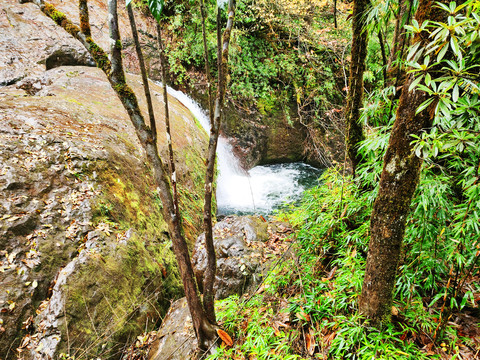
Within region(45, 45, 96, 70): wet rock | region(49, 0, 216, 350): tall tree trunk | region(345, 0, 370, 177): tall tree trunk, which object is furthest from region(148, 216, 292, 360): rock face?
region(45, 45, 96, 70): wet rock

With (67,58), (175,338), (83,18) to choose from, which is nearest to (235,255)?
(175,338)

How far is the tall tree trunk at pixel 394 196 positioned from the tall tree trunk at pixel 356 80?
4.43 ft

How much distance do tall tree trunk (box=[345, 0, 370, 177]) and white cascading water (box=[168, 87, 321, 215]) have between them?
4517mm

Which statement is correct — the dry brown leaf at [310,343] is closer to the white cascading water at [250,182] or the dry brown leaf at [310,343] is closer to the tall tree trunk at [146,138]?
the tall tree trunk at [146,138]

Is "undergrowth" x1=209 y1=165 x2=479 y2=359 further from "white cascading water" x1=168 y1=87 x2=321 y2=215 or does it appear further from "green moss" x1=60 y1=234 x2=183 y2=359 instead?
"white cascading water" x1=168 y1=87 x2=321 y2=215

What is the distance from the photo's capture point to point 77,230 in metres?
3.31

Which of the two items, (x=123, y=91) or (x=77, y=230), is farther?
(x=77, y=230)

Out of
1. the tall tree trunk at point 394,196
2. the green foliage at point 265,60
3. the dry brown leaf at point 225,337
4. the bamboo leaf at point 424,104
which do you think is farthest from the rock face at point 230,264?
the green foliage at point 265,60

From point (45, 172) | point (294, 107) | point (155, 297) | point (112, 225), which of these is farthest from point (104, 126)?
point (294, 107)

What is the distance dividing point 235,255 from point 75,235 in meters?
2.34

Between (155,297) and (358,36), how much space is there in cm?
423

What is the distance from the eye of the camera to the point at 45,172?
3566 mm

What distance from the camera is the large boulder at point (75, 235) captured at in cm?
270

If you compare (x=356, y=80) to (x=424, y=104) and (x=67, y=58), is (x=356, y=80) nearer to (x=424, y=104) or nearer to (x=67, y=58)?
(x=424, y=104)
